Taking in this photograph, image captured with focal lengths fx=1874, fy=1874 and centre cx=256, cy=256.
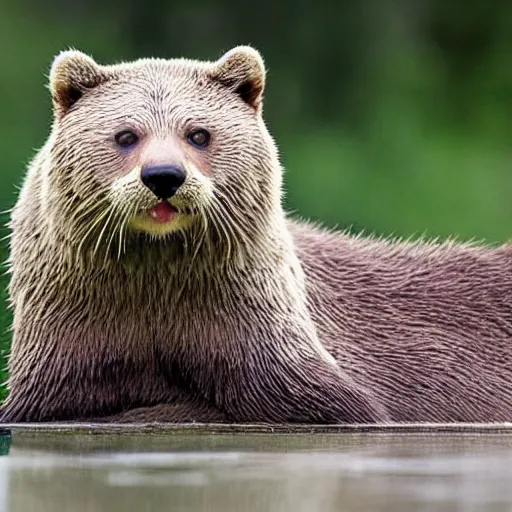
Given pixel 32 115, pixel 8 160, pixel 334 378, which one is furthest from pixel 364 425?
pixel 32 115

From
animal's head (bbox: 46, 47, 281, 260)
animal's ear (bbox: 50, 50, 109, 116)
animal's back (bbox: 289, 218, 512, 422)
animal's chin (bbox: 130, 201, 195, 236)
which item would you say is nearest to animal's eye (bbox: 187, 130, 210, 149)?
animal's head (bbox: 46, 47, 281, 260)

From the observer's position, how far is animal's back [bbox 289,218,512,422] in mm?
7762

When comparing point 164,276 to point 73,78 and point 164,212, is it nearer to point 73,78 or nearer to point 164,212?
point 164,212

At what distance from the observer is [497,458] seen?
19.6 ft

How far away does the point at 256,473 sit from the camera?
5.42 metres

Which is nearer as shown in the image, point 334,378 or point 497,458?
point 497,458

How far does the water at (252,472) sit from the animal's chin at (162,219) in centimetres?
74

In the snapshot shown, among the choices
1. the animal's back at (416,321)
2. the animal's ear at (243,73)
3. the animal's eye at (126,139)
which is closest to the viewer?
the animal's eye at (126,139)

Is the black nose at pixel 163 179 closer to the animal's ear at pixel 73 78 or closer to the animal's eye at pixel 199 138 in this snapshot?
the animal's eye at pixel 199 138

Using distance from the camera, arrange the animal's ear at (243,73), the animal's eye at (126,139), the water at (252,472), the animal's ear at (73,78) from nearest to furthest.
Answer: the water at (252,472)
the animal's eye at (126,139)
the animal's ear at (73,78)
the animal's ear at (243,73)

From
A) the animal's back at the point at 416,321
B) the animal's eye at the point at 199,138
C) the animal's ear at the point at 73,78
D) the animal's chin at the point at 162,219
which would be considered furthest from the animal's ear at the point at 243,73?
the animal's back at the point at 416,321

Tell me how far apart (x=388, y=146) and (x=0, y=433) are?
852 centimetres

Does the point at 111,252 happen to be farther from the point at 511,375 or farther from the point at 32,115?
the point at 32,115

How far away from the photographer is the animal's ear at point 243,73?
7.35 m
